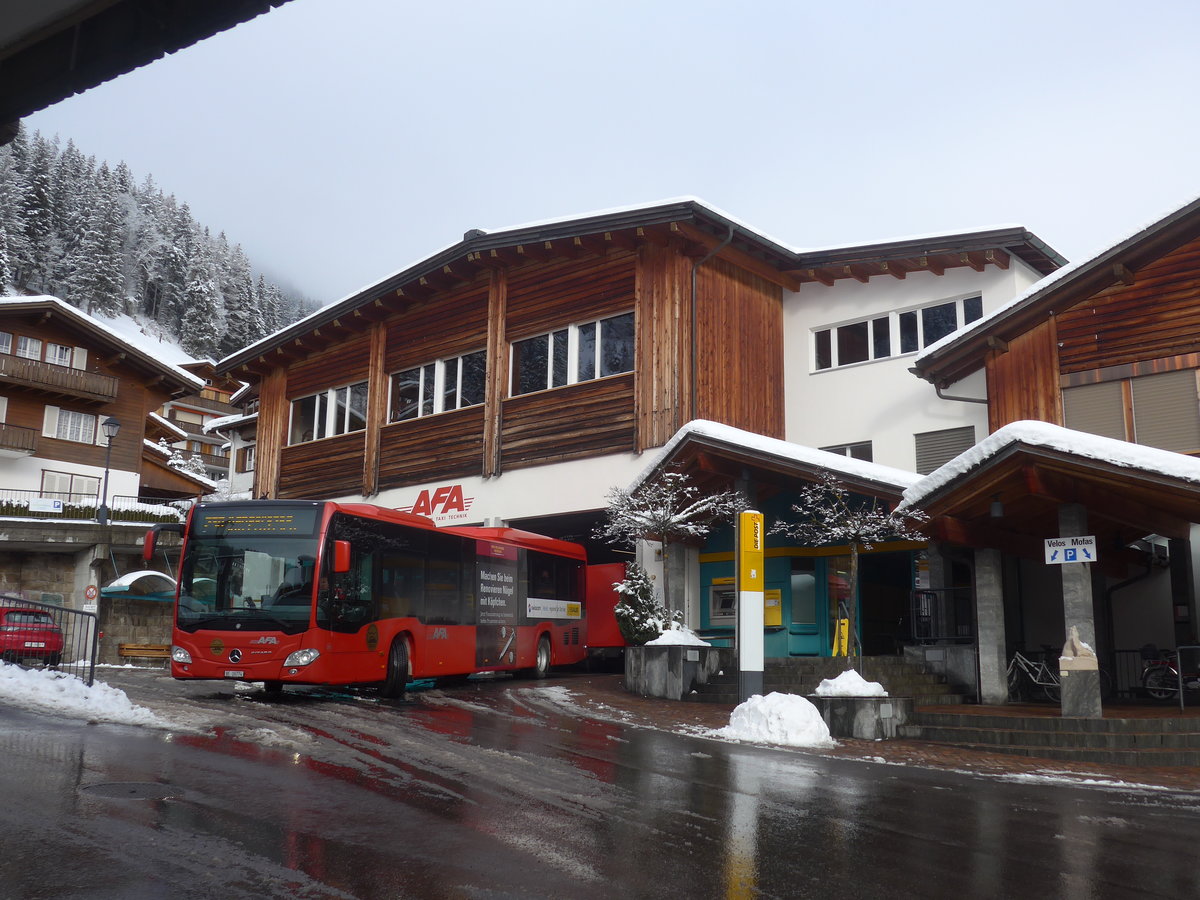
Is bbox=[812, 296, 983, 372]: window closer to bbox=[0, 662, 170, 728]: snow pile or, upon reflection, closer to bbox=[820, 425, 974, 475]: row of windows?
bbox=[820, 425, 974, 475]: row of windows

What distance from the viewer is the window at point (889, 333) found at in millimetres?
23172

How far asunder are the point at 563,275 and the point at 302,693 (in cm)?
1181

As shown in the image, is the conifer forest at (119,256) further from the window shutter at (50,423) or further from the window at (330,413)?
the window at (330,413)

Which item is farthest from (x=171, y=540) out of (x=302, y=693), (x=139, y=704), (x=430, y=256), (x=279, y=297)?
(x=279, y=297)

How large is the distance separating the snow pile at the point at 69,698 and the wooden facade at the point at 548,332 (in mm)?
12303

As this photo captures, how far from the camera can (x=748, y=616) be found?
15.2m

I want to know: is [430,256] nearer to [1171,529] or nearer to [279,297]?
[1171,529]

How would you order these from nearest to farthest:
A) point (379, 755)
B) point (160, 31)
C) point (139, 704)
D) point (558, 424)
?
point (160, 31), point (379, 755), point (139, 704), point (558, 424)

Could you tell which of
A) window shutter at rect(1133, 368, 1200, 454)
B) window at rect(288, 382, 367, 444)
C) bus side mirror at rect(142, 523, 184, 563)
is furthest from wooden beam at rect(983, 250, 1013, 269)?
window at rect(288, 382, 367, 444)

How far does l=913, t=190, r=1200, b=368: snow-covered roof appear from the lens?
18.3 m

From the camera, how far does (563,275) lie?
25391mm

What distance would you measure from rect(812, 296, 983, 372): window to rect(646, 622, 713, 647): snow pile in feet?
28.2

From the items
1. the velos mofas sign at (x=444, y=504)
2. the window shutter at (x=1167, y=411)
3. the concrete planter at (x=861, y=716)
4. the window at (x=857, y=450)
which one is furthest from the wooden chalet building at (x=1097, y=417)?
the velos mofas sign at (x=444, y=504)

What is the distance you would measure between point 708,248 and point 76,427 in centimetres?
3542
